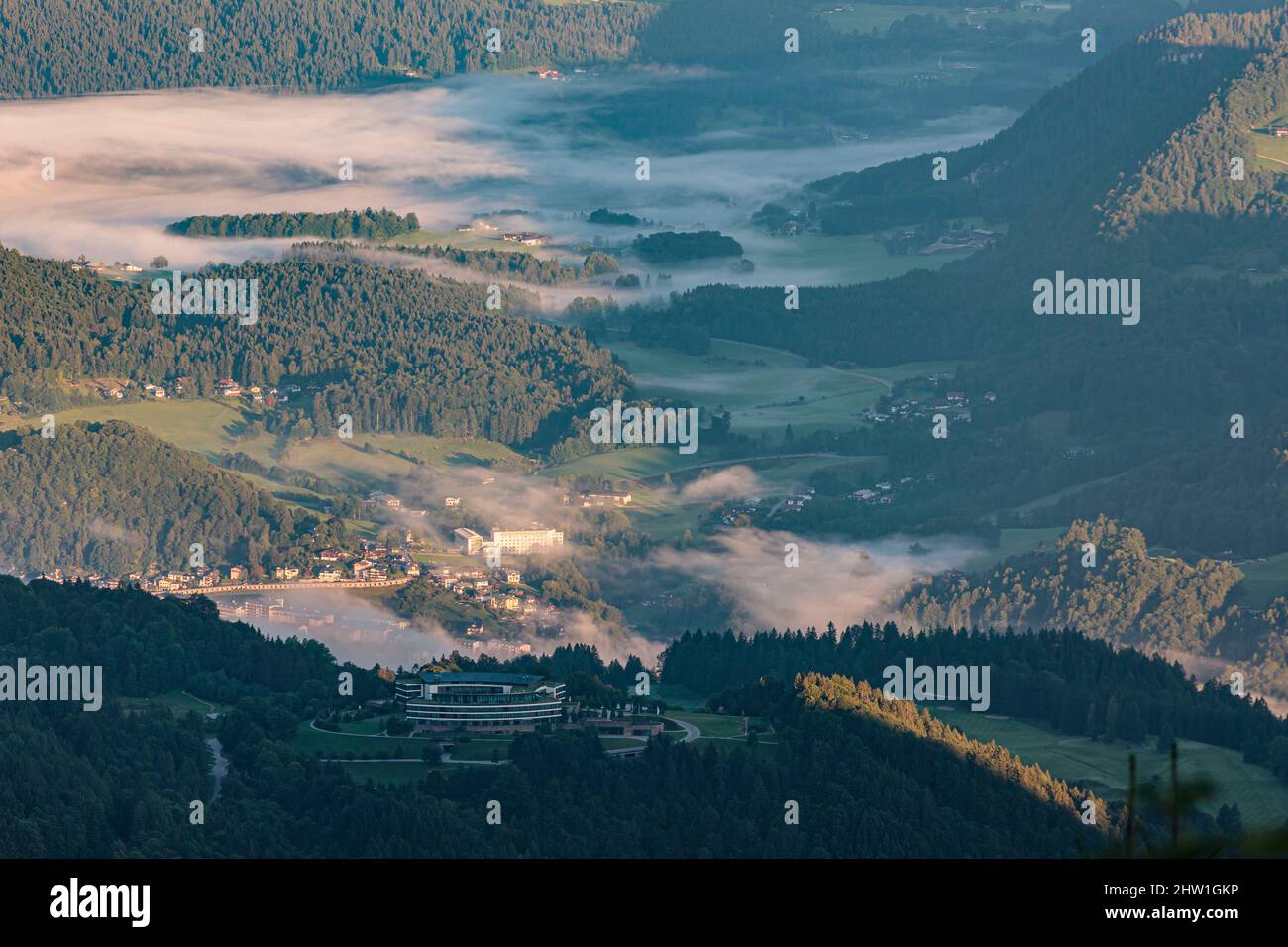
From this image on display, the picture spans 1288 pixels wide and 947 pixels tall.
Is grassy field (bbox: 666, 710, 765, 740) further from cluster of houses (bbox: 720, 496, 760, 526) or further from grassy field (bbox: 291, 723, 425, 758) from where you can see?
cluster of houses (bbox: 720, 496, 760, 526)

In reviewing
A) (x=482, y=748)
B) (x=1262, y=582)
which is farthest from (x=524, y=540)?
(x=482, y=748)

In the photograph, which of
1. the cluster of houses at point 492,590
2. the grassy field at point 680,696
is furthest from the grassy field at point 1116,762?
the cluster of houses at point 492,590

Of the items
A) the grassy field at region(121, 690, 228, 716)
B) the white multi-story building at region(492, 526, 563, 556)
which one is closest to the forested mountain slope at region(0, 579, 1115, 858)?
the grassy field at region(121, 690, 228, 716)

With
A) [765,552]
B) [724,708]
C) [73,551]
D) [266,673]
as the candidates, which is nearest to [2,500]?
[73,551]

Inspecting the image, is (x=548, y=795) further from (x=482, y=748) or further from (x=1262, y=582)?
(x=1262, y=582)

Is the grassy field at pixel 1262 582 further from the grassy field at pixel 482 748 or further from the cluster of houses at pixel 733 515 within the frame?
the grassy field at pixel 482 748
